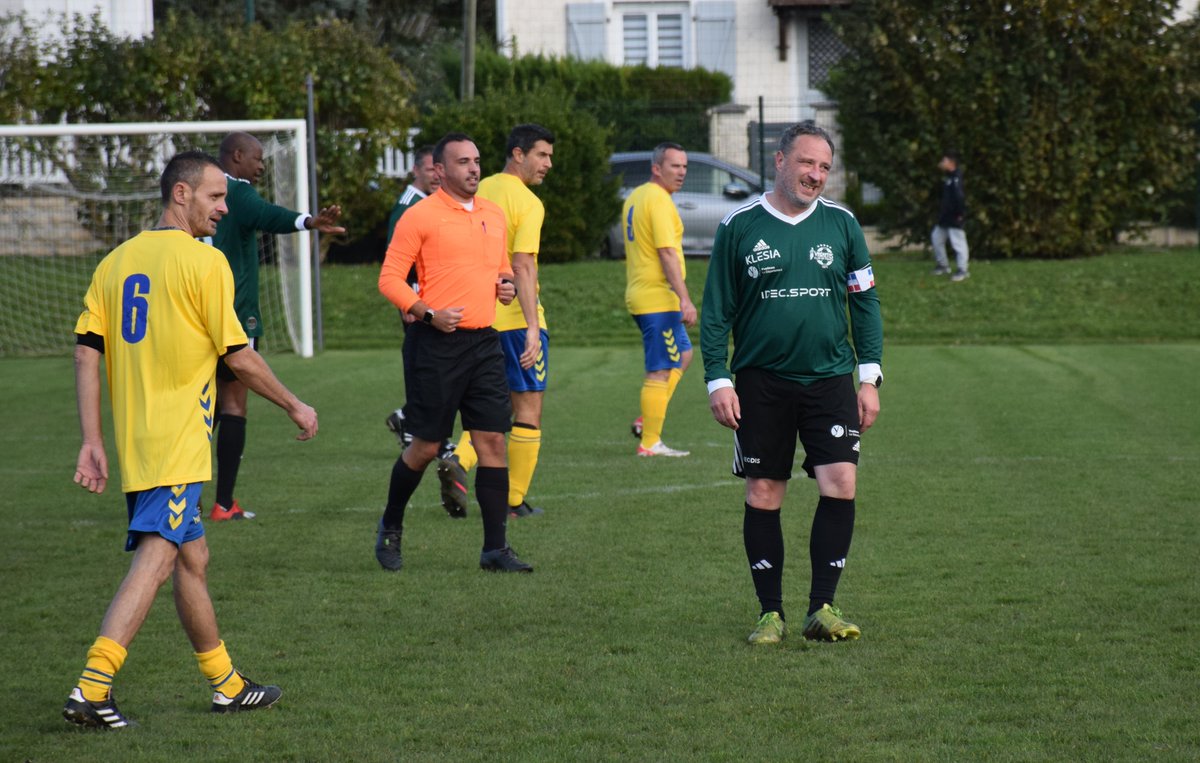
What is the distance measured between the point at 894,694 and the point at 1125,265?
60.1 feet

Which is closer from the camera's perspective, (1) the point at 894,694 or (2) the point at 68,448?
(1) the point at 894,694

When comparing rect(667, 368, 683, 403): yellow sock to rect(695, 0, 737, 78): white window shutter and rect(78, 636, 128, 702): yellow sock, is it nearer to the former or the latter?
rect(78, 636, 128, 702): yellow sock

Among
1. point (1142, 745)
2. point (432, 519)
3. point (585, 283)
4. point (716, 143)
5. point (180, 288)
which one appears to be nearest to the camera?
point (1142, 745)

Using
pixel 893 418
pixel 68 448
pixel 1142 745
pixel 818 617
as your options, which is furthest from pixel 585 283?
pixel 1142 745

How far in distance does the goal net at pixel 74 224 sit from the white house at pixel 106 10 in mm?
9352

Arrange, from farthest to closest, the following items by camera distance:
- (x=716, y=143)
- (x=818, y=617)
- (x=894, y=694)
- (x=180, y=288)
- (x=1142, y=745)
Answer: (x=716, y=143) → (x=818, y=617) → (x=894, y=694) → (x=180, y=288) → (x=1142, y=745)

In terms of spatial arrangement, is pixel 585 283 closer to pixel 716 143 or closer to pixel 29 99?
pixel 716 143

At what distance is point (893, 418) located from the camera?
11938mm

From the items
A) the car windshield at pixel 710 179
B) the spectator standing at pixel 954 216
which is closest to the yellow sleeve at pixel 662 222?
the spectator standing at pixel 954 216

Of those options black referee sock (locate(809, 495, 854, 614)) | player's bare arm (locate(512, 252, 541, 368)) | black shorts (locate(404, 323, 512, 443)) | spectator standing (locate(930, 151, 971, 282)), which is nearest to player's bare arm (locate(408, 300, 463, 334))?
black shorts (locate(404, 323, 512, 443))

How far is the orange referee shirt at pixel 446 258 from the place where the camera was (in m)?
6.86

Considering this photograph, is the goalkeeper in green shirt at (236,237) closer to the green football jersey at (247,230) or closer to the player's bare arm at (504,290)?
the green football jersey at (247,230)

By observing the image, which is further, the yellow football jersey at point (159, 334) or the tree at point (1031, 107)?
the tree at point (1031, 107)

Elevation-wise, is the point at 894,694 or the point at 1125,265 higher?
the point at 1125,265
